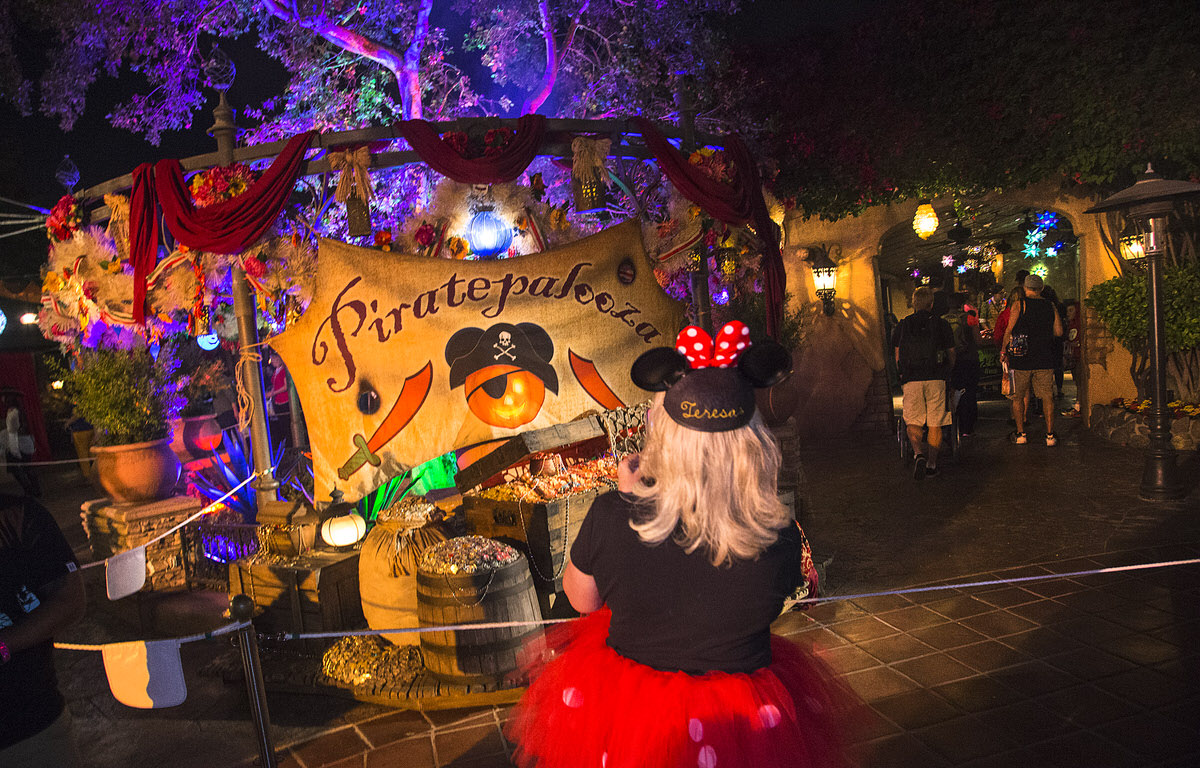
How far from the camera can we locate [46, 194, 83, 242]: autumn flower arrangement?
5410 millimetres

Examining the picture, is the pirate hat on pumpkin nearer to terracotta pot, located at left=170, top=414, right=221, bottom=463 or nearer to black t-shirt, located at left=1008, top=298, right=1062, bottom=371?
black t-shirt, located at left=1008, top=298, right=1062, bottom=371

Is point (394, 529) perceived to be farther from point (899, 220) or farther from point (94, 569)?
point (899, 220)

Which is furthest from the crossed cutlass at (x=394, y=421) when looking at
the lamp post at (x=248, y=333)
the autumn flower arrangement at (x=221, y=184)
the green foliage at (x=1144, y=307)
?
the green foliage at (x=1144, y=307)

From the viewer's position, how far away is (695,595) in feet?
6.50

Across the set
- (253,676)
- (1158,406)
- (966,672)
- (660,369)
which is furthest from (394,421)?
(1158,406)

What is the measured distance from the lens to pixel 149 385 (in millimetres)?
7504

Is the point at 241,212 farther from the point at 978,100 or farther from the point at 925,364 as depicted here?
the point at 978,100

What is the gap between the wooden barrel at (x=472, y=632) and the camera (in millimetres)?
4117

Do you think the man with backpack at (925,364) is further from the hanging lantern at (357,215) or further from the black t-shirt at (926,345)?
the hanging lantern at (357,215)

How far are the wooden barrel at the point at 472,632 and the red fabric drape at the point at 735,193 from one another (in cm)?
297

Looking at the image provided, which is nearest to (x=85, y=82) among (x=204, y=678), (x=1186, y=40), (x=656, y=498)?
(x=204, y=678)

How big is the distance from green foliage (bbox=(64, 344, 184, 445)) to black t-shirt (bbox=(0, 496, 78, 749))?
5.57 metres

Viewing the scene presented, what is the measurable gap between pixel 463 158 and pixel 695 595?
11.9ft

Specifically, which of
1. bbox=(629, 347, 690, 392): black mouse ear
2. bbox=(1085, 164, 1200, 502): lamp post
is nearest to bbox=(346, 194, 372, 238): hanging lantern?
bbox=(629, 347, 690, 392): black mouse ear
